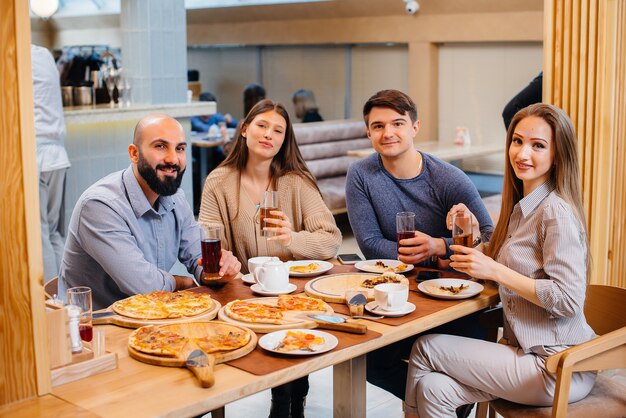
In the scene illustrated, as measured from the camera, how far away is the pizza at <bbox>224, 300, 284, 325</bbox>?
250cm

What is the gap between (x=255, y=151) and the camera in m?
3.53

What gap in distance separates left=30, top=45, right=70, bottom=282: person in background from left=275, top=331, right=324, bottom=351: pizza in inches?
135

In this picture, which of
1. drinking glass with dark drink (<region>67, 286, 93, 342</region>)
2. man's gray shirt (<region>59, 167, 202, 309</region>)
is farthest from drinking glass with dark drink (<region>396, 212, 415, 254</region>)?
drinking glass with dark drink (<region>67, 286, 93, 342</region>)

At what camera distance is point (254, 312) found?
258 cm

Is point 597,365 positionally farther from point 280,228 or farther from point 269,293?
point 280,228

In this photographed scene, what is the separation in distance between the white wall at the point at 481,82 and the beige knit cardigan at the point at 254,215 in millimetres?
6583

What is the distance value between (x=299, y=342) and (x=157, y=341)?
386mm

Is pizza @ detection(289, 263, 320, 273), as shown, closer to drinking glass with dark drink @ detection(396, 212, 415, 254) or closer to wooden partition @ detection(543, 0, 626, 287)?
drinking glass with dark drink @ detection(396, 212, 415, 254)

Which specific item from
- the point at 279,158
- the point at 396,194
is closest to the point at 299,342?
the point at 396,194

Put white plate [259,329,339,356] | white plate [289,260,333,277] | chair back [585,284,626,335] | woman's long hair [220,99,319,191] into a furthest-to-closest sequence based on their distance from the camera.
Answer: woman's long hair [220,99,319,191], white plate [289,260,333,277], chair back [585,284,626,335], white plate [259,329,339,356]

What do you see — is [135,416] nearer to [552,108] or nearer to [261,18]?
[552,108]

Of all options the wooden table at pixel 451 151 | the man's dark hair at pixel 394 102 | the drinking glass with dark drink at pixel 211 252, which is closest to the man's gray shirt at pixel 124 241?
the drinking glass with dark drink at pixel 211 252

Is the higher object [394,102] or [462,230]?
[394,102]

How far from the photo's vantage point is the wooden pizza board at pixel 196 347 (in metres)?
2.13
